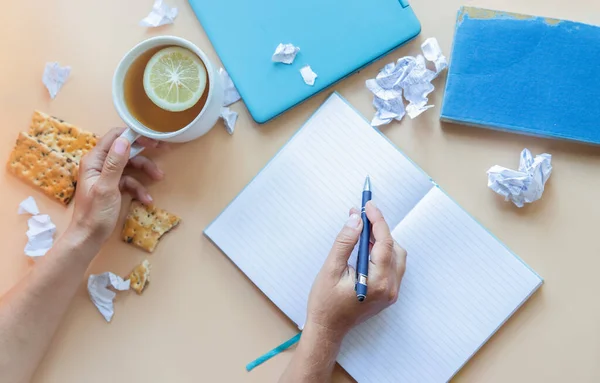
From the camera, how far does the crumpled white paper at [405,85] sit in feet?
2.75

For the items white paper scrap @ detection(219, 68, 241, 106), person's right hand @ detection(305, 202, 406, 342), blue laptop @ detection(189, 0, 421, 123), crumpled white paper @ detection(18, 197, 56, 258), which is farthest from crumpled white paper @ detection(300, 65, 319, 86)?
crumpled white paper @ detection(18, 197, 56, 258)

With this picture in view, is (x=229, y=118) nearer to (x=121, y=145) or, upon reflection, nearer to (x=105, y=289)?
(x=121, y=145)

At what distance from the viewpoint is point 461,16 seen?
833 mm

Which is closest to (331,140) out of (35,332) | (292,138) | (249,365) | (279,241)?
(292,138)

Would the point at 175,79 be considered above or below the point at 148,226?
above

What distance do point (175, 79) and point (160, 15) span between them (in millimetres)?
162

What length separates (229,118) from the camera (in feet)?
2.84

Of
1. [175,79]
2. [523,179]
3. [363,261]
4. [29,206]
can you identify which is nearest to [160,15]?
[175,79]

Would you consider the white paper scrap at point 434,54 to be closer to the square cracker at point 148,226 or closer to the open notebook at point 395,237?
the open notebook at point 395,237

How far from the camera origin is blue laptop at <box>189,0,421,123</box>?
84 centimetres

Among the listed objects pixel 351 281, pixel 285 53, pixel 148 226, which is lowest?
pixel 351 281

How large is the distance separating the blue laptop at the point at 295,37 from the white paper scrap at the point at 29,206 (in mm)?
378

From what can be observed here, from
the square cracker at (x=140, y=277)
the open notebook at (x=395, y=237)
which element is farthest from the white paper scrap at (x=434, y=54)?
the square cracker at (x=140, y=277)

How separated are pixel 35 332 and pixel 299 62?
57cm
